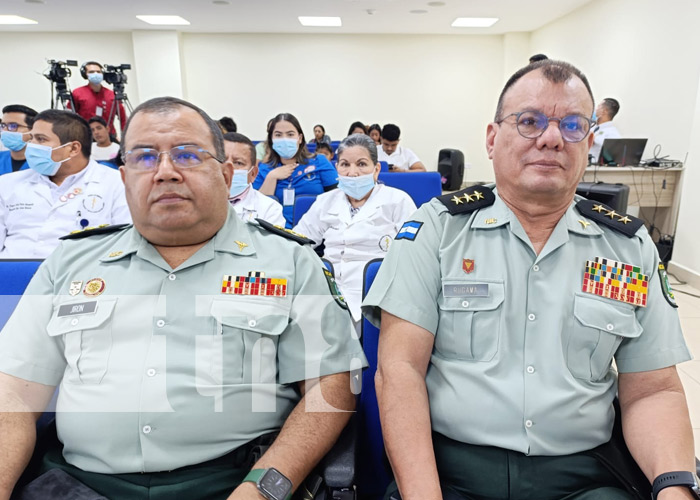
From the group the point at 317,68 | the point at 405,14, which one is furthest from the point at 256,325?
the point at 317,68

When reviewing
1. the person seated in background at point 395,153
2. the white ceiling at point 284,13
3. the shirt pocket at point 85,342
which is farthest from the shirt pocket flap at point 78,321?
the white ceiling at point 284,13

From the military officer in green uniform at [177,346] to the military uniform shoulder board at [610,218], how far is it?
672mm

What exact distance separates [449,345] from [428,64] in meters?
9.51

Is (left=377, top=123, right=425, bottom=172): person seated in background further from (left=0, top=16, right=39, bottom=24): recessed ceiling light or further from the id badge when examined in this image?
(left=0, top=16, right=39, bottom=24): recessed ceiling light

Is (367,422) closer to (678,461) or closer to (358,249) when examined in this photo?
(678,461)

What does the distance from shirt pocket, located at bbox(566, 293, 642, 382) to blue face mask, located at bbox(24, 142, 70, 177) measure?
2.63 metres

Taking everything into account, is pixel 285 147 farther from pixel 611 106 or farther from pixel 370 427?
pixel 611 106

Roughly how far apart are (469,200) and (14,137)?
3.71 metres

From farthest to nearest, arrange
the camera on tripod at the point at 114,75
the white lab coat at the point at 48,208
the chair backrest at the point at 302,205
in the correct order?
the camera on tripod at the point at 114,75, the chair backrest at the point at 302,205, the white lab coat at the point at 48,208

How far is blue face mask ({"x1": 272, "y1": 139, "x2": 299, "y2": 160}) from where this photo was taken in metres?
3.52

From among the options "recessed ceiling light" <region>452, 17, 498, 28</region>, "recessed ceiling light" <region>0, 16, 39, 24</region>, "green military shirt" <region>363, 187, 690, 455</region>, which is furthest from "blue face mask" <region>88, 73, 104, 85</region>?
"green military shirt" <region>363, 187, 690, 455</region>

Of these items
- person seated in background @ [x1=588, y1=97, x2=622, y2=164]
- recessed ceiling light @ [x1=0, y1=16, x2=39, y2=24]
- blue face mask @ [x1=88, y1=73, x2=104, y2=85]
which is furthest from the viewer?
recessed ceiling light @ [x1=0, y1=16, x2=39, y2=24]

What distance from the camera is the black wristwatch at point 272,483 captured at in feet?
3.08

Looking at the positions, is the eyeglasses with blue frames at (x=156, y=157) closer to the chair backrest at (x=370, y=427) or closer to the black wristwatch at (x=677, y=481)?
the chair backrest at (x=370, y=427)
